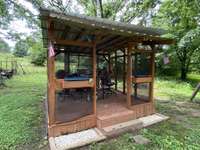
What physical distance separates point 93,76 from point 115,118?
1.24m

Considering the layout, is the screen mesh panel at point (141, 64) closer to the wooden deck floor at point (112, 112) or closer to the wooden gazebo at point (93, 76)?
the wooden gazebo at point (93, 76)

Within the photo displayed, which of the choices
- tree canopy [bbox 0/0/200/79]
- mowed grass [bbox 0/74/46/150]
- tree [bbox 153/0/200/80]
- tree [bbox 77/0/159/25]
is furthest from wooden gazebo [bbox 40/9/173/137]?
tree [bbox 77/0/159/25]

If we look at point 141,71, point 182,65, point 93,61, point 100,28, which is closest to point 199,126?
point 141,71

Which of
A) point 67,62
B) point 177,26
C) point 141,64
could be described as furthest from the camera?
point 177,26

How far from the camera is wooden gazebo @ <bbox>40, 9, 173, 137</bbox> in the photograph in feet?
12.4

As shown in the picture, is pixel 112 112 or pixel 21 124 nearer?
pixel 21 124

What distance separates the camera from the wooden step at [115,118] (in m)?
4.31

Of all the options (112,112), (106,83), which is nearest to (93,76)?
(112,112)

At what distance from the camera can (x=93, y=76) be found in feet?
13.8

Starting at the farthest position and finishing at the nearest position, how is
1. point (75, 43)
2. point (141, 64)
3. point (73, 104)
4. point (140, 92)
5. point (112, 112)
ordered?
point (140, 92) < point (141, 64) < point (73, 104) < point (112, 112) < point (75, 43)

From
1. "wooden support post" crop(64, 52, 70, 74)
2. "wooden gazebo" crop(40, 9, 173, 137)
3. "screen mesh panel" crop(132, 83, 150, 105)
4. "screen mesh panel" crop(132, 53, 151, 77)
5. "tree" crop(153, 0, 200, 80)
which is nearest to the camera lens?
"wooden gazebo" crop(40, 9, 173, 137)

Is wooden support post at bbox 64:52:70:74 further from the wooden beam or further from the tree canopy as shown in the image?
the tree canopy

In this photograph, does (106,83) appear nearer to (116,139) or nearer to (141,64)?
(141,64)

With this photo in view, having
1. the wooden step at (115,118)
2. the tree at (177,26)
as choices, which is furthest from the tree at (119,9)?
the wooden step at (115,118)
